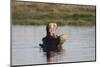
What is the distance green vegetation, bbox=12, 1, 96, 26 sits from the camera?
2.64 meters

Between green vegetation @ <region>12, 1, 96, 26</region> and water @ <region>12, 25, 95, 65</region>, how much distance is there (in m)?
0.07

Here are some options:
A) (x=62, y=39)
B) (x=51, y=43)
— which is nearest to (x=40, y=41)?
(x=51, y=43)

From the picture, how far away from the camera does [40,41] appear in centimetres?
274

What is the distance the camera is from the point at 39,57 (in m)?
2.72

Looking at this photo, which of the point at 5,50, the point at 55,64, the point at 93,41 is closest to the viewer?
the point at 5,50

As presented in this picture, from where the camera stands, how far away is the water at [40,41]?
2.62m

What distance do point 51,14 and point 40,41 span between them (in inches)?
14.4

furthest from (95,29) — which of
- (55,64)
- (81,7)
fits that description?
(55,64)

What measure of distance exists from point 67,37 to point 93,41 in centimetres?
40

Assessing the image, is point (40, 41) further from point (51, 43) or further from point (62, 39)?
point (62, 39)

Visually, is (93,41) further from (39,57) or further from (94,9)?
(39,57)

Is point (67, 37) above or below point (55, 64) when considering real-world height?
above

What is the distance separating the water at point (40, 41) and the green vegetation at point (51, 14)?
0.23 feet

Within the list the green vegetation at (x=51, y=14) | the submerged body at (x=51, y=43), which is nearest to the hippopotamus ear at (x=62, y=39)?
the submerged body at (x=51, y=43)
